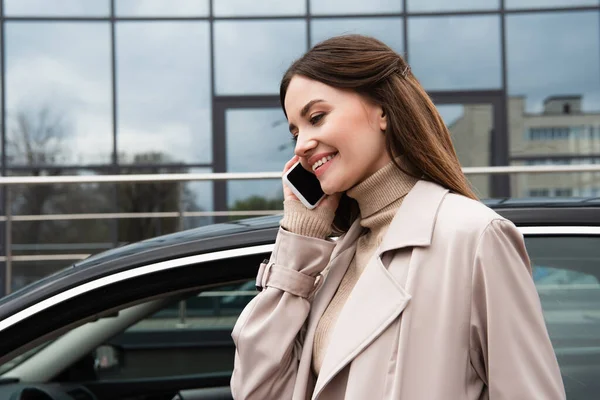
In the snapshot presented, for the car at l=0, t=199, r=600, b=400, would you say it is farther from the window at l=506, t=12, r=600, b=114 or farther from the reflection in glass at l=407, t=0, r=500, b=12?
the reflection in glass at l=407, t=0, r=500, b=12

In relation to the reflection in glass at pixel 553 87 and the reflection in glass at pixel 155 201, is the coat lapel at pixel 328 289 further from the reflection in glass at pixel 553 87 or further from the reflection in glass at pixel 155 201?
the reflection in glass at pixel 553 87

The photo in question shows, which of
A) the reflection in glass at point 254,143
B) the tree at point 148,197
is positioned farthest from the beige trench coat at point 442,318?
the reflection in glass at point 254,143

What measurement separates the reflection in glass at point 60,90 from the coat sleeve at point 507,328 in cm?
834

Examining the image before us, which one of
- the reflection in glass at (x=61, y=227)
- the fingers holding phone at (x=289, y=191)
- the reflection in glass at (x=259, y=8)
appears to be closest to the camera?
the fingers holding phone at (x=289, y=191)

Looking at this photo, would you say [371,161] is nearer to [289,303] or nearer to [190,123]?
[289,303]

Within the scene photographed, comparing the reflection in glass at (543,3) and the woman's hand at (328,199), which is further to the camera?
the reflection in glass at (543,3)

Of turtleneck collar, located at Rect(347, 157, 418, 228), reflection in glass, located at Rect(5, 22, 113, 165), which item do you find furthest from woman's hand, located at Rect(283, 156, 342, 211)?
reflection in glass, located at Rect(5, 22, 113, 165)

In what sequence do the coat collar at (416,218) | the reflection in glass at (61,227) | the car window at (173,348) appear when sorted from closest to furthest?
the coat collar at (416,218) < the car window at (173,348) < the reflection in glass at (61,227)

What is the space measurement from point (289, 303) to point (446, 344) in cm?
37

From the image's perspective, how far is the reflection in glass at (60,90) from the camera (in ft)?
29.5

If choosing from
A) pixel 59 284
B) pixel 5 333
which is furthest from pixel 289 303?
pixel 5 333

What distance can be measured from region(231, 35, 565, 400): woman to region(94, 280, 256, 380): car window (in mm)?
1437

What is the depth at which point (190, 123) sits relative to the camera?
907 centimetres

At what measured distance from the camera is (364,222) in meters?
1.42
